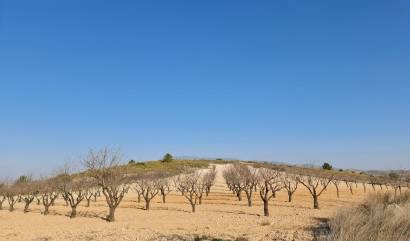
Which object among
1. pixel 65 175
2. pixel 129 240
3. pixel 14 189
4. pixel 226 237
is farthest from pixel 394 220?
pixel 14 189

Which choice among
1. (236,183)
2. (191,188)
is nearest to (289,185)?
(236,183)

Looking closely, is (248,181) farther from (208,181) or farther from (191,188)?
(208,181)

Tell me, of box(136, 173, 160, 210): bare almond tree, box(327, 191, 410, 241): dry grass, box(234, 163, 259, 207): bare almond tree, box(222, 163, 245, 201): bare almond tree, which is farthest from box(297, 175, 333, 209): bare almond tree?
box(327, 191, 410, 241): dry grass

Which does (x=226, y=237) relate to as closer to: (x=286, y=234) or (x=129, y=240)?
(x=286, y=234)

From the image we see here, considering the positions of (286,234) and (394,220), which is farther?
(286,234)

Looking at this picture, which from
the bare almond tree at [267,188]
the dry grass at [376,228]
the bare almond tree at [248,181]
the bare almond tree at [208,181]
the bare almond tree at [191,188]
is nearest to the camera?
the dry grass at [376,228]

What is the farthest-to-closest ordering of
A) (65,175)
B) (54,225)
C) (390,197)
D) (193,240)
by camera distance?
(65,175)
(54,225)
(390,197)
(193,240)

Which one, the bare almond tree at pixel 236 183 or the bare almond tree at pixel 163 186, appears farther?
the bare almond tree at pixel 236 183

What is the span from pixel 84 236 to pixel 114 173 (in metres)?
16.4

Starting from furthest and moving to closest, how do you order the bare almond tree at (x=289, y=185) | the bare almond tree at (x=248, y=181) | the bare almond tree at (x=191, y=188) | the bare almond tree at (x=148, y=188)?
the bare almond tree at (x=289, y=185) → the bare almond tree at (x=248, y=181) → the bare almond tree at (x=148, y=188) → the bare almond tree at (x=191, y=188)

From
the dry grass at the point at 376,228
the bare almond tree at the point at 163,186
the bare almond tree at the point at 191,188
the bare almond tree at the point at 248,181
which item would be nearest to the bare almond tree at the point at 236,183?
the bare almond tree at the point at 248,181

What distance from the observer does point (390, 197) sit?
28.3 meters

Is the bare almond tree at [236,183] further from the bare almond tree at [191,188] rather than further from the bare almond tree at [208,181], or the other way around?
the bare almond tree at [191,188]

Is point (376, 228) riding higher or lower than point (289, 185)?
higher
